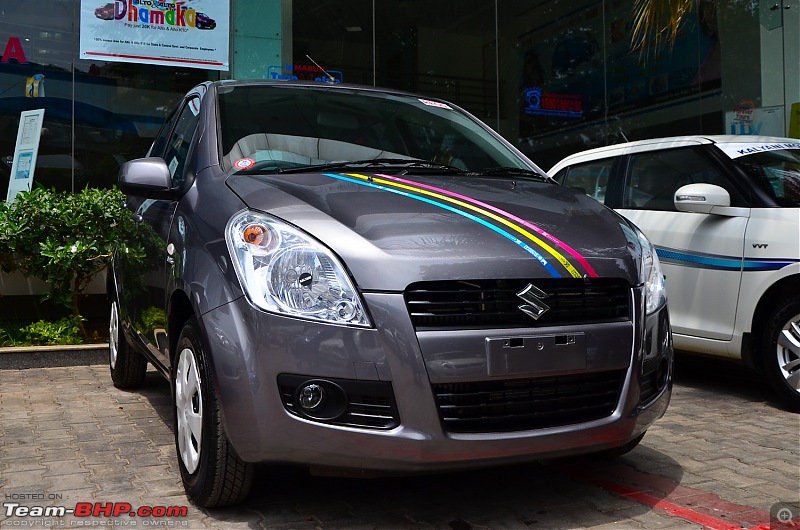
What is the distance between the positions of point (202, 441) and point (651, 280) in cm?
184

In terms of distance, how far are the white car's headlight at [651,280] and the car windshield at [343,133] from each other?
87 cm

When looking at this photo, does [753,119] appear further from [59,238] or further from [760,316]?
[59,238]

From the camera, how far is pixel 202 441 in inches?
121

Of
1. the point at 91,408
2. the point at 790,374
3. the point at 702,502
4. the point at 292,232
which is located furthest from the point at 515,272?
the point at 91,408

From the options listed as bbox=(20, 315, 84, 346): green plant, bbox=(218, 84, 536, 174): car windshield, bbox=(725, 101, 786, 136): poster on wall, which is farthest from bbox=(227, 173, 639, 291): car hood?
bbox=(725, 101, 786, 136): poster on wall

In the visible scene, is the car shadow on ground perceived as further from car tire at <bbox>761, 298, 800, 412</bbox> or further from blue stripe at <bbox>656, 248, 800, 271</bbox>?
blue stripe at <bbox>656, 248, 800, 271</bbox>

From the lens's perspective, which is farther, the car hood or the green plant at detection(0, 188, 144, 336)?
the green plant at detection(0, 188, 144, 336)

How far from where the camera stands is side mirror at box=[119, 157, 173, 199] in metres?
3.65

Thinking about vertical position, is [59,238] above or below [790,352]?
above

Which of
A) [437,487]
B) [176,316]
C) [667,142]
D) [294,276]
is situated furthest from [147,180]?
[667,142]

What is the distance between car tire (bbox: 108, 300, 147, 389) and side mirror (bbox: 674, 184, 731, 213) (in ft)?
12.1

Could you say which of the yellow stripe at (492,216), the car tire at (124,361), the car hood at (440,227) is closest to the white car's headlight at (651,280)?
the car hood at (440,227)

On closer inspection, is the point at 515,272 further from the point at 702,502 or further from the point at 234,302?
the point at 702,502

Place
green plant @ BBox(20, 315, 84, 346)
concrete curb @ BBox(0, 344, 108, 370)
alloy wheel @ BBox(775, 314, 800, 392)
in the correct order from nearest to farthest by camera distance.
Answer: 1. alloy wheel @ BBox(775, 314, 800, 392)
2. concrete curb @ BBox(0, 344, 108, 370)
3. green plant @ BBox(20, 315, 84, 346)
